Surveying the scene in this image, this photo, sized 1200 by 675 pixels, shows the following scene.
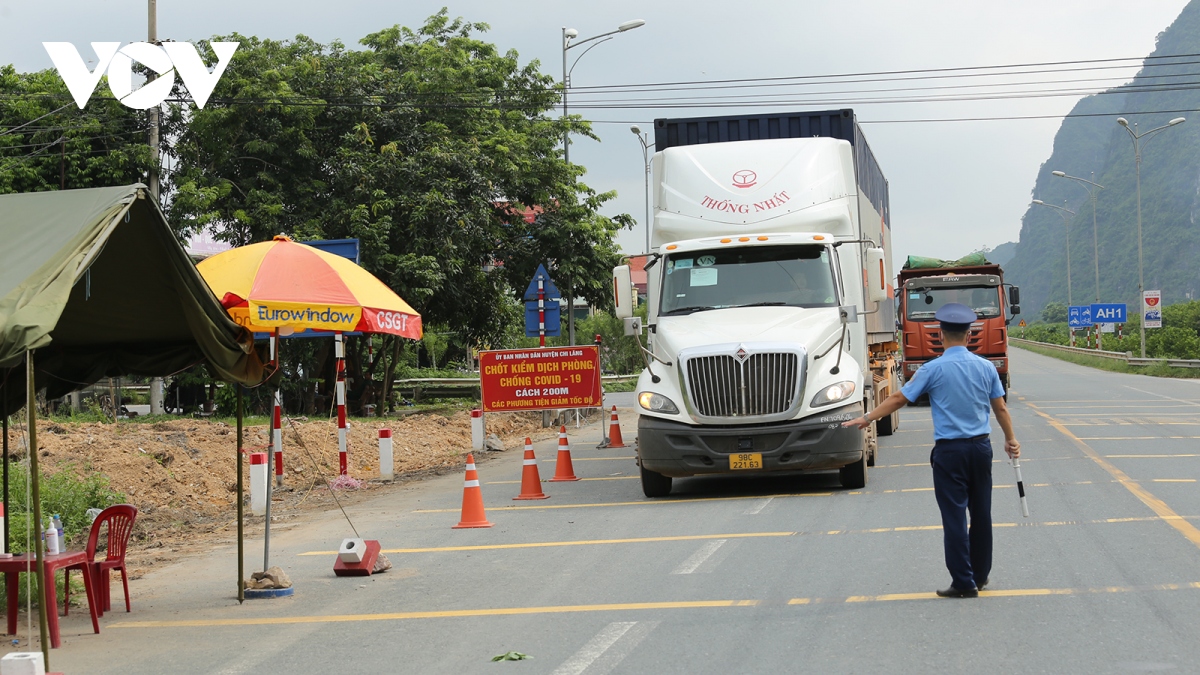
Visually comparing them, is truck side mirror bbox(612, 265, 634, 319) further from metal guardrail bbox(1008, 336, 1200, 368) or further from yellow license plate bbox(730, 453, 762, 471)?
metal guardrail bbox(1008, 336, 1200, 368)

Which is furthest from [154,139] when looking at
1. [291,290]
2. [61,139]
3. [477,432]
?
[291,290]

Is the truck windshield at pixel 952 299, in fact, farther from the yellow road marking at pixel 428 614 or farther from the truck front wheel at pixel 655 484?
the yellow road marking at pixel 428 614

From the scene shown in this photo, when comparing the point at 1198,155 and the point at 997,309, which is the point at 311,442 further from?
the point at 1198,155

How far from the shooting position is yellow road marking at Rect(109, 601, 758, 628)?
798 cm

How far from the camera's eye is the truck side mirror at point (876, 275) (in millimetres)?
15164

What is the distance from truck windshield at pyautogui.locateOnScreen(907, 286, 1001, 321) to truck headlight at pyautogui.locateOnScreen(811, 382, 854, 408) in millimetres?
18271

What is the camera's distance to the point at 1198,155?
141375mm

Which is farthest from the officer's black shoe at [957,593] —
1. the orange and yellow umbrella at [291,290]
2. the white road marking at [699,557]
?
the orange and yellow umbrella at [291,290]

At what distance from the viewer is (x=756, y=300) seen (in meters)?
14.3

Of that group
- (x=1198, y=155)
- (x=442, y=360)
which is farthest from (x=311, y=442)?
(x=1198, y=155)

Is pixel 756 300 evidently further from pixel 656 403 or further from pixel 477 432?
pixel 477 432

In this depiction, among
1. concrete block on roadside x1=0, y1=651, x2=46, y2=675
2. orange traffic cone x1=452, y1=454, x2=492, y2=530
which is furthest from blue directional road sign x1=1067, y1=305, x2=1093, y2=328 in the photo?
concrete block on roadside x1=0, y1=651, x2=46, y2=675

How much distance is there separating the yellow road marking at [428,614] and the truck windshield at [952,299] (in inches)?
945

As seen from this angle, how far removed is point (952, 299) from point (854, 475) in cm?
1876
